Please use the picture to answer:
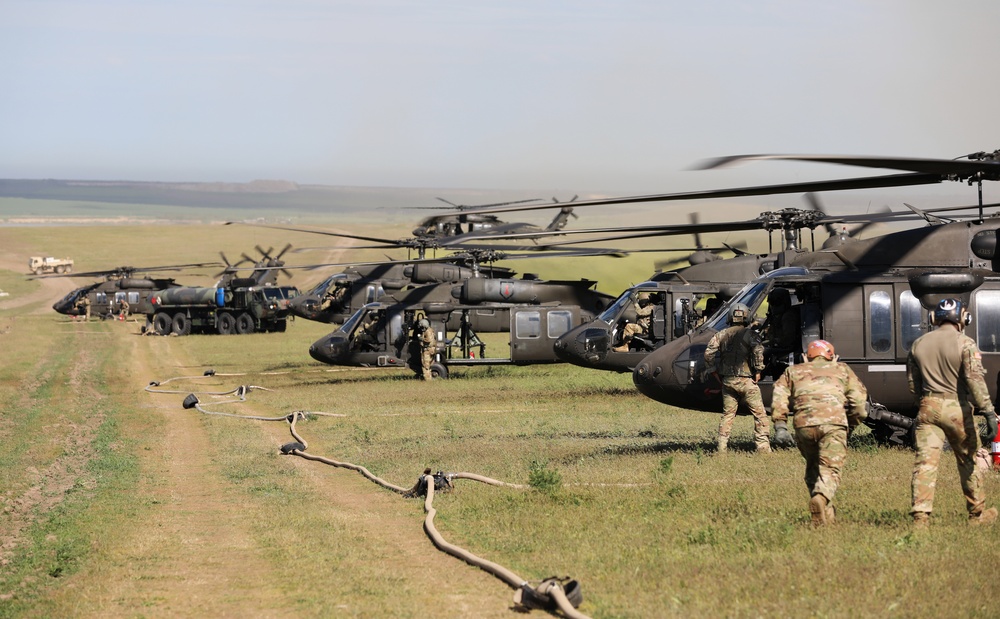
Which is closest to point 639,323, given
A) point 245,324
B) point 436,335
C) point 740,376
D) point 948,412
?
point 436,335

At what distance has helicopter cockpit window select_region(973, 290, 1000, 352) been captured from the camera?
43.9ft

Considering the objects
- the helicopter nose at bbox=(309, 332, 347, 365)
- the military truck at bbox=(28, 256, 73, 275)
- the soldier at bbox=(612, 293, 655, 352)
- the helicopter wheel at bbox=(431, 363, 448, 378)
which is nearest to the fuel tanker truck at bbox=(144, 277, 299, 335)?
the helicopter nose at bbox=(309, 332, 347, 365)

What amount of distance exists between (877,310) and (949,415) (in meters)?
5.09

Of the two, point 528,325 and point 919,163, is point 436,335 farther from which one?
point 919,163

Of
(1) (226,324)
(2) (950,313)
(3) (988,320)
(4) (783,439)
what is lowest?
(1) (226,324)

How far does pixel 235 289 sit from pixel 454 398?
26416 millimetres

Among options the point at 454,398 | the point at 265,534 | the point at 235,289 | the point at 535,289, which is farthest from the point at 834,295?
the point at 235,289

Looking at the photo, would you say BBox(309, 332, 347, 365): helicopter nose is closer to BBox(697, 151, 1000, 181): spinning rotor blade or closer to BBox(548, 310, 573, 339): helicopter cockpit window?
BBox(548, 310, 573, 339): helicopter cockpit window

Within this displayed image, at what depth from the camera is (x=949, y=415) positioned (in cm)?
880

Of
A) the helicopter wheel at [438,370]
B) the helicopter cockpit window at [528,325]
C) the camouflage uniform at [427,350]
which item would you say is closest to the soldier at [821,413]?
the helicopter cockpit window at [528,325]

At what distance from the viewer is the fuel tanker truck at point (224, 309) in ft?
152

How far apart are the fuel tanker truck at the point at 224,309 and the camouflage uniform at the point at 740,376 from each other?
34022 millimetres

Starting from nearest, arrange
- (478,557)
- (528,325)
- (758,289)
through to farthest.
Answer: (478,557) < (758,289) < (528,325)

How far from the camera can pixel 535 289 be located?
1046 inches
